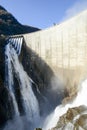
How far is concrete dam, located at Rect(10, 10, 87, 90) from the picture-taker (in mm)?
26406

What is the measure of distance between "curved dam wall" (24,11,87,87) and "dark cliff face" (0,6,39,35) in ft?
67.1

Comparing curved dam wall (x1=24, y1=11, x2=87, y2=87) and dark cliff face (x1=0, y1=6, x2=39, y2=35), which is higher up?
dark cliff face (x1=0, y1=6, x2=39, y2=35)

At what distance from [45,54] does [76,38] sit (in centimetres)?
442

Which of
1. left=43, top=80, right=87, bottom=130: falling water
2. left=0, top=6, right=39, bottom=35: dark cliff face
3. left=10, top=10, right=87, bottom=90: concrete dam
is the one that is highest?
left=0, top=6, right=39, bottom=35: dark cliff face

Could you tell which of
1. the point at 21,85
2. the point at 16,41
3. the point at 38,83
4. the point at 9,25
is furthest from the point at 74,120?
the point at 9,25

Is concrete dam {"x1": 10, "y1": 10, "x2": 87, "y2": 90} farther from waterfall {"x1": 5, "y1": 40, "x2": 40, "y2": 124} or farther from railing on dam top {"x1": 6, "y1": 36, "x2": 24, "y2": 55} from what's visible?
waterfall {"x1": 5, "y1": 40, "x2": 40, "y2": 124}

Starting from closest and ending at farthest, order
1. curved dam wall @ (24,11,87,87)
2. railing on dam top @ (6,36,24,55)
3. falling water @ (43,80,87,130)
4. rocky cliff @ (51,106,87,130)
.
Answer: rocky cliff @ (51,106,87,130)
falling water @ (43,80,87,130)
curved dam wall @ (24,11,87,87)
railing on dam top @ (6,36,24,55)

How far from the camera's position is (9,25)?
176 feet

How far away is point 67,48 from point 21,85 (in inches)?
201

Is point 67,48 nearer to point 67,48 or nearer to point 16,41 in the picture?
point 67,48

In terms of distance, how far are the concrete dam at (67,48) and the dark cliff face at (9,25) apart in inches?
803

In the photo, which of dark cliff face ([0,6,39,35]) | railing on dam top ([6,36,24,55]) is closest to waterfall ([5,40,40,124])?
railing on dam top ([6,36,24,55])

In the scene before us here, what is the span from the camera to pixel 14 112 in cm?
2488

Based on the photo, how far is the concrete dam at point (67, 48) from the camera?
26.4 m
